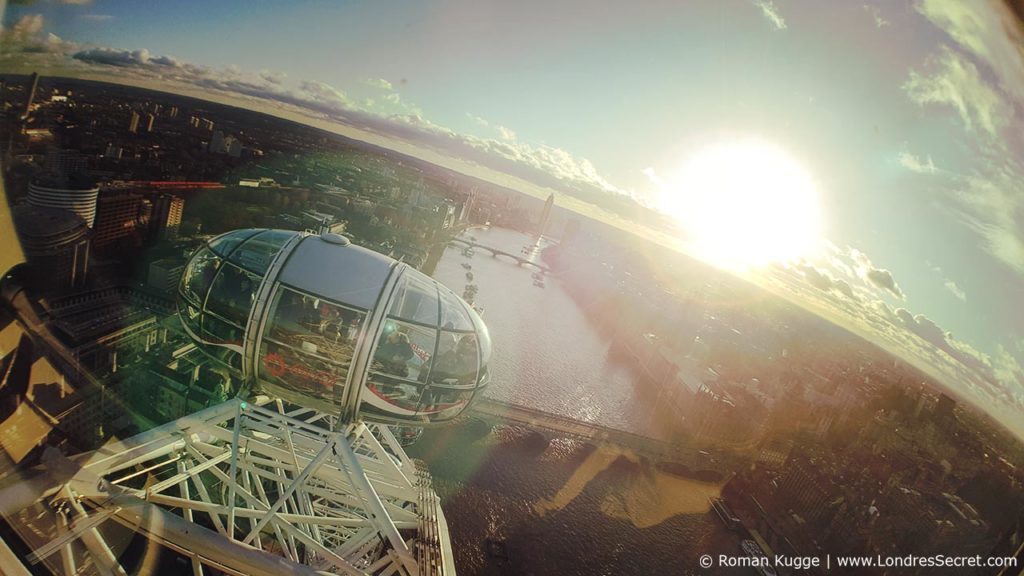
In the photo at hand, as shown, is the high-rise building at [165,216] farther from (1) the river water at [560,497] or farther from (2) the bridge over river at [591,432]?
(2) the bridge over river at [591,432]

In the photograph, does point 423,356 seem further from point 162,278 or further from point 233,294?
point 162,278

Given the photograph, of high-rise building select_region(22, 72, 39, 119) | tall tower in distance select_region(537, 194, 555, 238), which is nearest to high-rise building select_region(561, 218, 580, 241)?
tall tower in distance select_region(537, 194, 555, 238)

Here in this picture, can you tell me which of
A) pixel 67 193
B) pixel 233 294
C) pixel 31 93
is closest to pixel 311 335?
pixel 233 294

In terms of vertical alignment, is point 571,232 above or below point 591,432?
above

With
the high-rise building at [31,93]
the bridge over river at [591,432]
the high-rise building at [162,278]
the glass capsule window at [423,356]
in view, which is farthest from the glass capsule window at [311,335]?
the bridge over river at [591,432]

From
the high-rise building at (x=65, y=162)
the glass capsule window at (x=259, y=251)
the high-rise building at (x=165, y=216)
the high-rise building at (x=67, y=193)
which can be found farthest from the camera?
the high-rise building at (x=165, y=216)

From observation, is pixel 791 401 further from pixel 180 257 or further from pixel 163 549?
pixel 180 257
